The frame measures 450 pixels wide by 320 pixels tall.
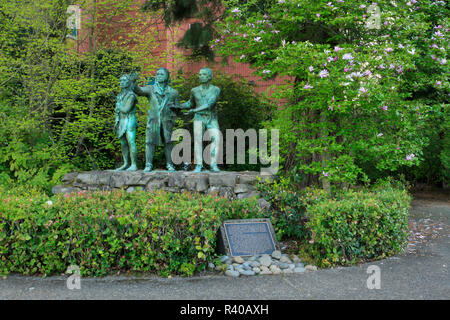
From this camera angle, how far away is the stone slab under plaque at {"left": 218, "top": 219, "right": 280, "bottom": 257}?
14.9 ft

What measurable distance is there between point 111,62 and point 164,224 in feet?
23.9

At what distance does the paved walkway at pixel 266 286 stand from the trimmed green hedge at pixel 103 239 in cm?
15

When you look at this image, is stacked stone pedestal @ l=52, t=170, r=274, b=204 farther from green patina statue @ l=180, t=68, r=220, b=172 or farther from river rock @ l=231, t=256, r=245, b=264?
river rock @ l=231, t=256, r=245, b=264

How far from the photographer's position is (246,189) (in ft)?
18.8

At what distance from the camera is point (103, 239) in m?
3.82

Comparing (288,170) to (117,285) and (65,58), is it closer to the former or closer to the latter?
(117,285)

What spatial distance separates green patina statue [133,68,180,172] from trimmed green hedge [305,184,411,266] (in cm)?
318

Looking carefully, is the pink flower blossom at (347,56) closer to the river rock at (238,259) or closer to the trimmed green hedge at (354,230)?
the trimmed green hedge at (354,230)

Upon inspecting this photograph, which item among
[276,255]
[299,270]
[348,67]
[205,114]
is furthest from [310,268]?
[205,114]

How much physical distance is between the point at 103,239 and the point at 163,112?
3315 mm

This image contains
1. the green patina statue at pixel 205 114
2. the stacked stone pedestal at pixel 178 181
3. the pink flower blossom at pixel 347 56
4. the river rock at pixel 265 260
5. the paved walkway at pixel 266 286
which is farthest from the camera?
the green patina statue at pixel 205 114

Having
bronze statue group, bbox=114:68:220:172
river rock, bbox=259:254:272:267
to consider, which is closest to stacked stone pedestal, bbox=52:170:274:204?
bronze statue group, bbox=114:68:220:172

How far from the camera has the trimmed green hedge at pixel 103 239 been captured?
3.79 meters

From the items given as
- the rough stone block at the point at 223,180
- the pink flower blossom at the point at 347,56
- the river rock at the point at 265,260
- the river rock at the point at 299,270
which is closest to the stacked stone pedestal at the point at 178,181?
the rough stone block at the point at 223,180
